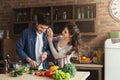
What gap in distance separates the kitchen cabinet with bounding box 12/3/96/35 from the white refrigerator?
52 cm

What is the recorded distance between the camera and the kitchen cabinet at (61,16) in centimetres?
477

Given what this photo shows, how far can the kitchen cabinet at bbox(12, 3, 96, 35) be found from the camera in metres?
4.77

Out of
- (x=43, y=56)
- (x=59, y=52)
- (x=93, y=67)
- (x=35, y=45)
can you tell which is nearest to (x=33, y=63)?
(x=43, y=56)

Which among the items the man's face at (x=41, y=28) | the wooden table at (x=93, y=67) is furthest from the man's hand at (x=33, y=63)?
the wooden table at (x=93, y=67)

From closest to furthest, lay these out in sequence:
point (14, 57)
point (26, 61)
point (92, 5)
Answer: point (26, 61)
point (92, 5)
point (14, 57)

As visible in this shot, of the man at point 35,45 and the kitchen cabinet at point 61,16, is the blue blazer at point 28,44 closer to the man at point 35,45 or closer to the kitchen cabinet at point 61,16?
the man at point 35,45

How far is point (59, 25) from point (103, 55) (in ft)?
3.75

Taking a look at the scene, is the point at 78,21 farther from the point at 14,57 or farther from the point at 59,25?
the point at 14,57

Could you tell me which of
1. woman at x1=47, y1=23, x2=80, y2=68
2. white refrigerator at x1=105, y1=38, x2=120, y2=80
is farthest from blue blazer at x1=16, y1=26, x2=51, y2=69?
white refrigerator at x1=105, y1=38, x2=120, y2=80

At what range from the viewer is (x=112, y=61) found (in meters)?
4.36

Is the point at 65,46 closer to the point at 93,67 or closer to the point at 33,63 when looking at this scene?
the point at 33,63

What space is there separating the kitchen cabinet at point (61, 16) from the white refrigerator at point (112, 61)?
1.71ft

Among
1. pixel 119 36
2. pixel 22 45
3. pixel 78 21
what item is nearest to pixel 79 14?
pixel 78 21

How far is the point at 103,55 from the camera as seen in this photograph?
459 cm
